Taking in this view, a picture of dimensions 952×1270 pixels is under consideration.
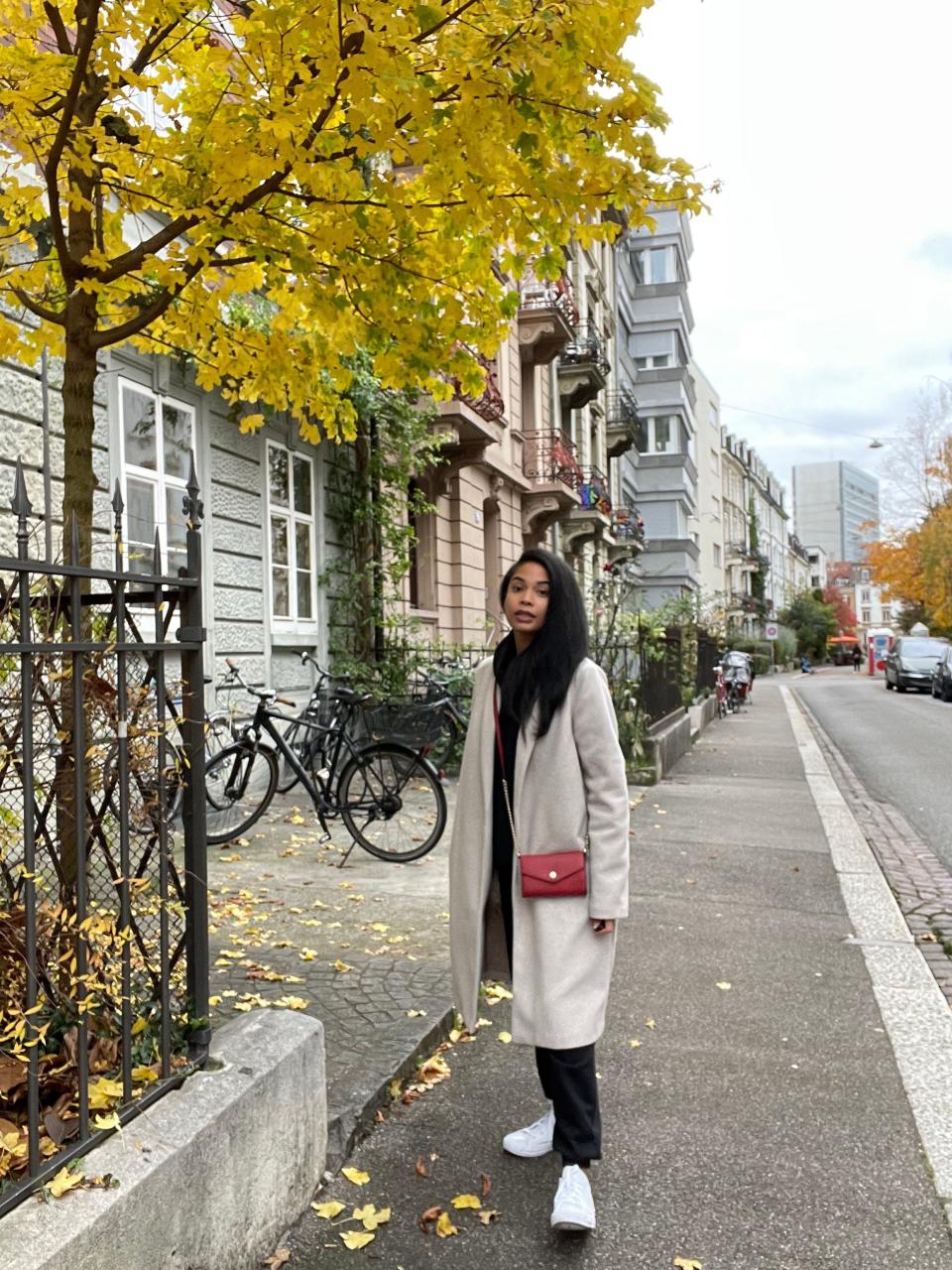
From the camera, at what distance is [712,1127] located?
338cm

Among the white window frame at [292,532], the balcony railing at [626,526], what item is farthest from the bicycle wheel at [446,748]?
the balcony railing at [626,526]

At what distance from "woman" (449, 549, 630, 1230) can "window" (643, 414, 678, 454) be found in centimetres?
4542

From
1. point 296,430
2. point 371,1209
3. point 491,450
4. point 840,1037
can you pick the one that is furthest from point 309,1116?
point 491,450

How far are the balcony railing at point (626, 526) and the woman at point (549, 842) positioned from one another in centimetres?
2883

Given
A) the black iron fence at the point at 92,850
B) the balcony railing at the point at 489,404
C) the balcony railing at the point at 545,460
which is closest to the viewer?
the black iron fence at the point at 92,850

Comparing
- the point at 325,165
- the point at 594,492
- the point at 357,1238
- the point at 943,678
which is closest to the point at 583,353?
the point at 594,492

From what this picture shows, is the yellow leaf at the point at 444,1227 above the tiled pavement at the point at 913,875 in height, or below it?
above

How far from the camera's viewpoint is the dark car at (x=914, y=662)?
32656 mm

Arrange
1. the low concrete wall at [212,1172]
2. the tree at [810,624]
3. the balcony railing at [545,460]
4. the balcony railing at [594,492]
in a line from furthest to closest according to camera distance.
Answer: the tree at [810,624] < the balcony railing at [594,492] < the balcony railing at [545,460] < the low concrete wall at [212,1172]

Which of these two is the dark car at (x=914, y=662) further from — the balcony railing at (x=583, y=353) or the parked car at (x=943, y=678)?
the balcony railing at (x=583, y=353)

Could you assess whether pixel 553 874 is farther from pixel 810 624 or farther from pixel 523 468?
pixel 810 624

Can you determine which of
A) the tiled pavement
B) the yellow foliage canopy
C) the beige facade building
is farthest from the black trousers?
the beige facade building

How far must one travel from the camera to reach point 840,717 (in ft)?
76.2

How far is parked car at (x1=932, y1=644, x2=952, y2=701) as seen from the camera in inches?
1136
